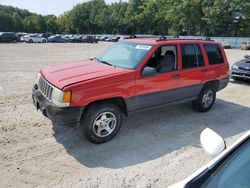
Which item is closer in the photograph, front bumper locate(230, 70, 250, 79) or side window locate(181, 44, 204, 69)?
side window locate(181, 44, 204, 69)

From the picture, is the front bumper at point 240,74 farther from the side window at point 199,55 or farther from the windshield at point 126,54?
the windshield at point 126,54

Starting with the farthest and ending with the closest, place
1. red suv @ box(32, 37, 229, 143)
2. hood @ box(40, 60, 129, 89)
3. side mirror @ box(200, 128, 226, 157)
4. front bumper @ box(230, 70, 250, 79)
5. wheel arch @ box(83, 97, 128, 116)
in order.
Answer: front bumper @ box(230, 70, 250, 79), wheel arch @ box(83, 97, 128, 116), hood @ box(40, 60, 129, 89), red suv @ box(32, 37, 229, 143), side mirror @ box(200, 128, 226, 157)

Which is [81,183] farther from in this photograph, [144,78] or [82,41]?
[82,41]

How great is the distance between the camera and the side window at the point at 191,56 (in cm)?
579

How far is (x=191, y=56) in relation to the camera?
19.6ft

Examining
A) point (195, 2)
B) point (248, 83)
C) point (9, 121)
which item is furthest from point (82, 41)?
point (9, 121)

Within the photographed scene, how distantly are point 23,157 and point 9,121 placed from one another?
1660 mm

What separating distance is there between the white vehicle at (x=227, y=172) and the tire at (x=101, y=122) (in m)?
2.66

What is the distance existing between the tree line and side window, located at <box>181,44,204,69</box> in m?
51.3

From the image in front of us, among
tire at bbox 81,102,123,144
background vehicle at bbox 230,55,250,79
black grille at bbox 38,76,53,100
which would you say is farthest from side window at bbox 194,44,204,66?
background vehicle at bbox 230,55,250,79

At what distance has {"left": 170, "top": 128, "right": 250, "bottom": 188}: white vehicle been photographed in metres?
1.80

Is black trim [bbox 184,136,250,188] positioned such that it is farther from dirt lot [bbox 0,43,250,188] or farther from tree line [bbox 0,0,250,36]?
tree line [bbox 0,0,250,36]

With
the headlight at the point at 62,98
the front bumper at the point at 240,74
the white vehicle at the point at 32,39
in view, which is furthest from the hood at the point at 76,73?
the white vehicle at the point at 32,39

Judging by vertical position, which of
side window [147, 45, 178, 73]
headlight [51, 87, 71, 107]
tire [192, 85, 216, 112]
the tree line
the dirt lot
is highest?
the tree line
